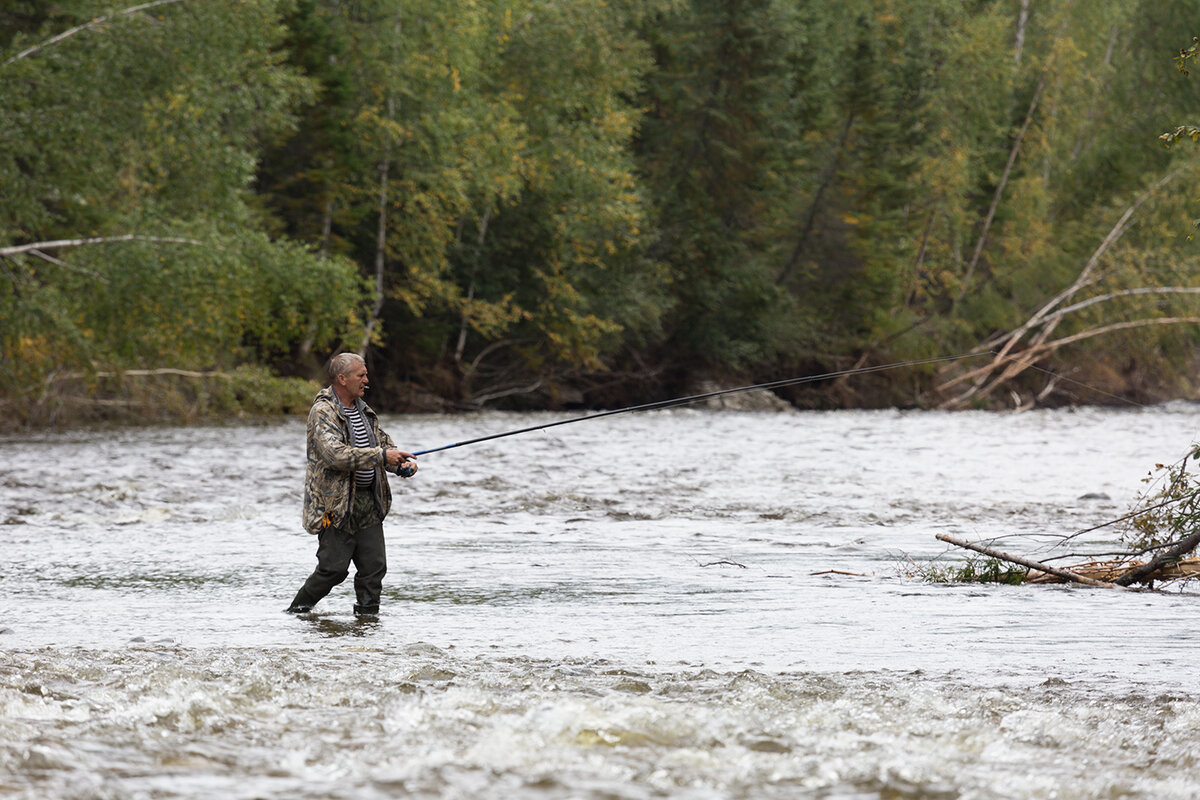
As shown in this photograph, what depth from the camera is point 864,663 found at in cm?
759

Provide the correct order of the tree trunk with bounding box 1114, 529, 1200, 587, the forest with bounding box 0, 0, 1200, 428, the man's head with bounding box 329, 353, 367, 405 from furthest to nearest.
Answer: the forest with bounding box 0, 0, 1200, 428 → the tree trunk with bounding box 1114, 529, 1200, 587 → the man's head with bounding box 329, 353, 367, 405

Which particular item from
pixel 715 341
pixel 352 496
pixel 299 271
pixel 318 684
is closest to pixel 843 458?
pixel 299 271

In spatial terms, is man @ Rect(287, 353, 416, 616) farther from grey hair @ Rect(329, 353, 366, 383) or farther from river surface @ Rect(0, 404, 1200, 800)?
river surface @ Rect(0, 404, 1200, 800)

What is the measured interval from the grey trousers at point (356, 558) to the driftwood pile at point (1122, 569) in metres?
3.94

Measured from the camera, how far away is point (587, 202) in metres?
37.7

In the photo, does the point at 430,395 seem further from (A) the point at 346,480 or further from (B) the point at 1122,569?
(A) the point at 346,480

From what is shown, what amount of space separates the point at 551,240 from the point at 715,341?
21.9ft

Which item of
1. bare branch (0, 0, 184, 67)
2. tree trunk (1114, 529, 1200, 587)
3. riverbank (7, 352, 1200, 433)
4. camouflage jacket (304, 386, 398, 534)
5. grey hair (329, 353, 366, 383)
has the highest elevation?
bare branch (0, 0, 184, 67)

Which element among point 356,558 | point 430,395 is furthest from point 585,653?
point 430,395

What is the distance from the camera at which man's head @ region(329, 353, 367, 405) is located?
8805 millimetres

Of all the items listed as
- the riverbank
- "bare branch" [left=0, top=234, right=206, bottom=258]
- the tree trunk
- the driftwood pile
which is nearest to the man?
the driftwood pile

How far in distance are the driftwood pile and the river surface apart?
0.17 metres

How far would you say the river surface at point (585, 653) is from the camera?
17.4 feet

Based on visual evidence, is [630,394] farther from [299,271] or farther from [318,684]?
[318,684]
